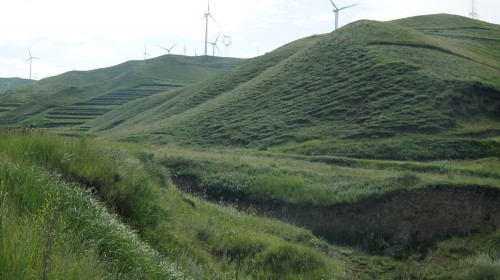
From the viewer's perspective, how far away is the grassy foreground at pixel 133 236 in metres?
5.16

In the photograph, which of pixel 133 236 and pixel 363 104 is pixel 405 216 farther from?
pixel 363 104

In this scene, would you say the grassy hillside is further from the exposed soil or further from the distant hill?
the exposed soil

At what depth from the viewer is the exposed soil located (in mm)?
16984

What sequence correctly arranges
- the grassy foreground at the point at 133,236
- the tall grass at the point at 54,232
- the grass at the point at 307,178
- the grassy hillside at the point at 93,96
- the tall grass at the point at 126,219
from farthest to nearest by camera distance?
the grassy hillside at the point at 93,96 → the grass at the point at 307,178 → the tall grass at the point at 126,219 → the grassy foreground at the point at 133,236 → the tall grass at the point at 54,232

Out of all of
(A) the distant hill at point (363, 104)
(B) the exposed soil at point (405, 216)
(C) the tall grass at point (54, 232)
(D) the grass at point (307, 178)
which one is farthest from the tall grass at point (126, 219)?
(A) the distant hill at point (363, 104)

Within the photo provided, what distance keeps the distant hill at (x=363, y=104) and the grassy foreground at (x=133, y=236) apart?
1987 cm

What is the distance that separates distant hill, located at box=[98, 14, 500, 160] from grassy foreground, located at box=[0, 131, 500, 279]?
65.2ft

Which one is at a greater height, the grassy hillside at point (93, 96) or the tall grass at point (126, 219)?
the grassy hillside at point (93, 96)

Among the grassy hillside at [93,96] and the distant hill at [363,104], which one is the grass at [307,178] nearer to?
the distant hill at [363,104]

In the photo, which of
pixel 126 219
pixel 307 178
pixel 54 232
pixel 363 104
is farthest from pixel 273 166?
pixel 363 104

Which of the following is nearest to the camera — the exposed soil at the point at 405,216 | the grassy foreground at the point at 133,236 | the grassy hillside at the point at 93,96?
the grassy foreground at the point at 133,236

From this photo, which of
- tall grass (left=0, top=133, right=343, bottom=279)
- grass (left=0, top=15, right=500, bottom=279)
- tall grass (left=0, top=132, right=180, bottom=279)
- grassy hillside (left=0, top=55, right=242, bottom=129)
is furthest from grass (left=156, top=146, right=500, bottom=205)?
grassy hillside (left=0, top=55, right=242, bottom=129)

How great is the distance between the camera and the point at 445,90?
141ft

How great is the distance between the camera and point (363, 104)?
45406 mm
